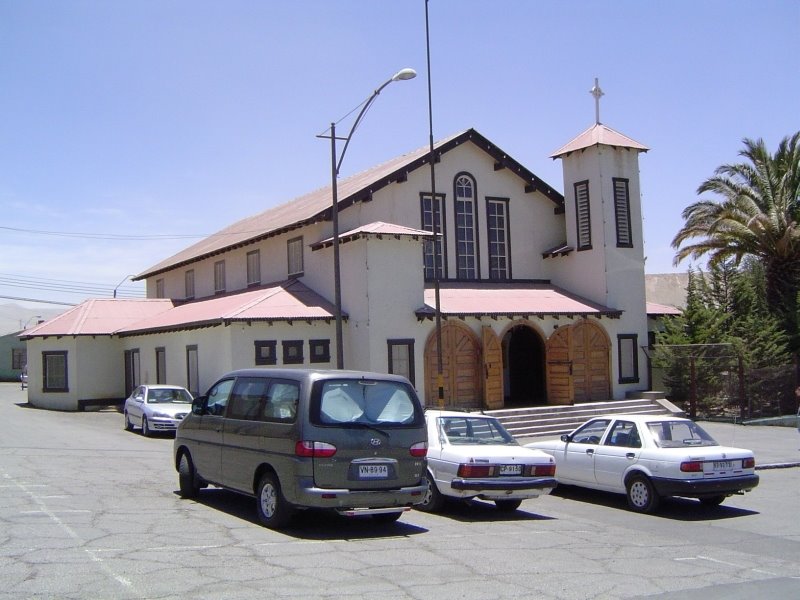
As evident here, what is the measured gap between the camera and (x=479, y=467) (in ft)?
39.8

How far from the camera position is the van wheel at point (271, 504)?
10.3 m

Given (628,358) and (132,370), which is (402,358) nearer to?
(628,358)

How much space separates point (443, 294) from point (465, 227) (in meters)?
3.13

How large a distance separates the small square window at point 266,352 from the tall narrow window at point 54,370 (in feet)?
42.1

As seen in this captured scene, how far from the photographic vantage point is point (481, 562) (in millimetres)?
9297

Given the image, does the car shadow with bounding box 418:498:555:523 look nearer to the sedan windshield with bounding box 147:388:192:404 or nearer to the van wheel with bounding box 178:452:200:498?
the van wheel with bounding box 178:452:200:498

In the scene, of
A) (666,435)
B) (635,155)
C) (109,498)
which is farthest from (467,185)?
(109,498)

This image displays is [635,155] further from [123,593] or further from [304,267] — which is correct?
[123,593]

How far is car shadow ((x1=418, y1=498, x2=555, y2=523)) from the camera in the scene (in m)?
12.4

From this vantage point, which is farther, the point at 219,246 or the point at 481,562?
the point at 219,246

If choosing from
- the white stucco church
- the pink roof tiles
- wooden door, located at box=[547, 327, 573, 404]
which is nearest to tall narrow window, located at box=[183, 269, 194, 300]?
the white stucco church

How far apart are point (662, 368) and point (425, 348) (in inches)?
348

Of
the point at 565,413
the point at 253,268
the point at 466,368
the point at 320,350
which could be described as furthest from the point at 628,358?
the point at 253,268

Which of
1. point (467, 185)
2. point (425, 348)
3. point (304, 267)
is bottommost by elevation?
point (425, 348)
